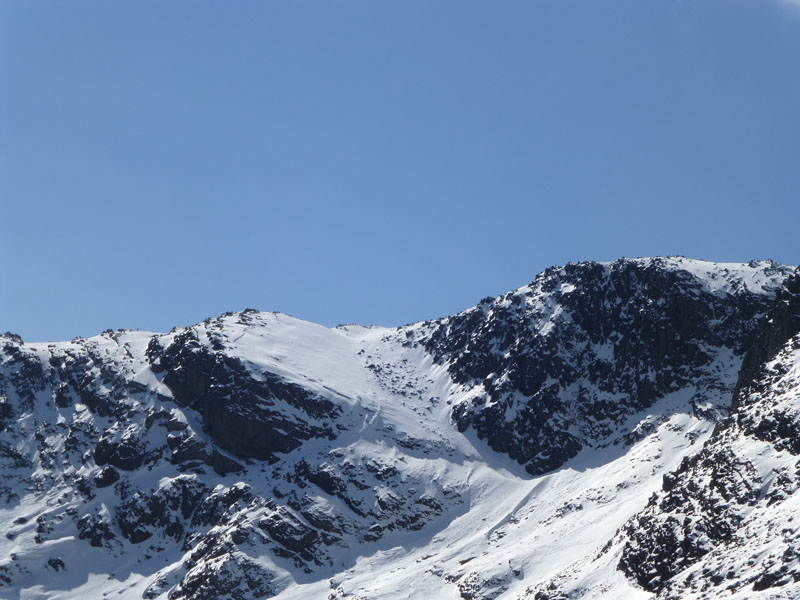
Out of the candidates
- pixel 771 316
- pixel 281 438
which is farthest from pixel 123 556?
pixel 771 316

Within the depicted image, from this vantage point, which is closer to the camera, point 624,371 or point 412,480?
point 412,480

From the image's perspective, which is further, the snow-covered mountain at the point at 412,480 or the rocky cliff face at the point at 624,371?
the rocky cliff face at the point at 624,371

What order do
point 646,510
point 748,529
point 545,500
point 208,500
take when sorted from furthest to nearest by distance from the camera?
point 208,500, point 545,500, point 646,510, point 748,529

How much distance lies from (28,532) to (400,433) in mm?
70058

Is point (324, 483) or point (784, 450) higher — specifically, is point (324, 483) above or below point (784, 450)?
above

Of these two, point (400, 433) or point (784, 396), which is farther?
point (400, 433)

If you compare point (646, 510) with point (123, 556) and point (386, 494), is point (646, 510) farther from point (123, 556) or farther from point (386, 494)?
point (123, 556)

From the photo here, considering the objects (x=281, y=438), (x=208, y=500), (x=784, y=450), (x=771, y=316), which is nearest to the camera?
(x=784, y=450)

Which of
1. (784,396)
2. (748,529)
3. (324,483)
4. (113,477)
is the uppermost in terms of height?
(113,477)

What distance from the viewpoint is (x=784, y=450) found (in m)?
100

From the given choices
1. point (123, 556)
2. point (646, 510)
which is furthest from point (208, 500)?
point (646, 510)

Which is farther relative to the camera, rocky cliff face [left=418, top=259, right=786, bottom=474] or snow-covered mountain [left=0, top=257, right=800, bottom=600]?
rocky cliff face [left=418, top=259, right=786, bottom=474]

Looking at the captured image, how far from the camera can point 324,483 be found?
17775 centimetres

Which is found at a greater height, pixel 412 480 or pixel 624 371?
pixel 624 371
